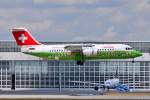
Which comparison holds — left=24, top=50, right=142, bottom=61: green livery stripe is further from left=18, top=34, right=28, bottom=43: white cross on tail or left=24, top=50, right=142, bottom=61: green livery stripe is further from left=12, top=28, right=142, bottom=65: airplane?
left=18, top=34, right=28, bottom=43: white cross on tail

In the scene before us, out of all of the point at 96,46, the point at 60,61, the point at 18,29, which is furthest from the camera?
the point at 60,61

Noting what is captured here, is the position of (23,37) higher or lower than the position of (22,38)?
higher

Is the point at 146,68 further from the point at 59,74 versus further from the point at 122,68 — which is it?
the point at 59,74

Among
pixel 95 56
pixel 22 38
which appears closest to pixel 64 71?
pixel 22 38

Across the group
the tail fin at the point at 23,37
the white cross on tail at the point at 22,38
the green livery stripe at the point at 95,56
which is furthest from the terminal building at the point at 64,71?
the green livery stripe at the point at 95,56

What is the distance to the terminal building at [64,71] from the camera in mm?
183875

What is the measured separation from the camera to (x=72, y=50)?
16838 cm

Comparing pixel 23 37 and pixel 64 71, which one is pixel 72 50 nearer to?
pixel 23 37

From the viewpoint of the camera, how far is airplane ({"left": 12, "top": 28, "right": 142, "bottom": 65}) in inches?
6324

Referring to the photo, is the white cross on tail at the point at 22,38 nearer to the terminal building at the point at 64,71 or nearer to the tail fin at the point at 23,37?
the tail fin at the point at 23,37

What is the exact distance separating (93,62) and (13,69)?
18518mm

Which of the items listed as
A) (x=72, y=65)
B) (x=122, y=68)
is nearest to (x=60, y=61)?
(x=72, y=65)

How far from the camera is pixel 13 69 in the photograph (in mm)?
185500

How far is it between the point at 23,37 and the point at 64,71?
58.3 ft
